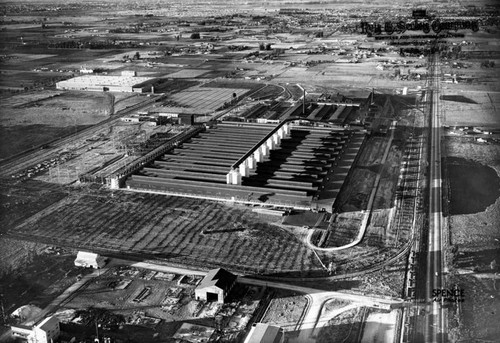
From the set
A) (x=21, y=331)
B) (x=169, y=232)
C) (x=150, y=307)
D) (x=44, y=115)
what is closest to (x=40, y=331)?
(x=21, y=331)

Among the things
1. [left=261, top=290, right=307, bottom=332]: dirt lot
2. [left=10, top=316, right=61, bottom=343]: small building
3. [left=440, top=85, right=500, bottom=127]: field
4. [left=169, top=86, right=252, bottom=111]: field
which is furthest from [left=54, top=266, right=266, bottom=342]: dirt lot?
[left=440, top=85, right=500, bottom=127]: field

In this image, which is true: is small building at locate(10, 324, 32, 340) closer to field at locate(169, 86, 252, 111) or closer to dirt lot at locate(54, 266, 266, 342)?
dirt lot at locate(54, 266, 266, 342)

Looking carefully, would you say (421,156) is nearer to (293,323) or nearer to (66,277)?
(293,323)

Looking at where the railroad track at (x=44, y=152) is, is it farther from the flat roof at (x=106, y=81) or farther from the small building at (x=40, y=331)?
the small building at (x=40, y=331)

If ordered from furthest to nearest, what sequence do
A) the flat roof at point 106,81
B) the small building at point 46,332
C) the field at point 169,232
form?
the flat roof at point 106,81
the field at point 169,232
the small building at point 46,332

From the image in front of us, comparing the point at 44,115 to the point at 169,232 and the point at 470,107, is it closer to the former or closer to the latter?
the point at 169,232

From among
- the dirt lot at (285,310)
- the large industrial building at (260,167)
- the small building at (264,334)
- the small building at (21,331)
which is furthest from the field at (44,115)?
the small building at (264,334)

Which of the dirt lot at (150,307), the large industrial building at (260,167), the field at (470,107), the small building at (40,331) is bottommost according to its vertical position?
the dirt lot at (150,307)
